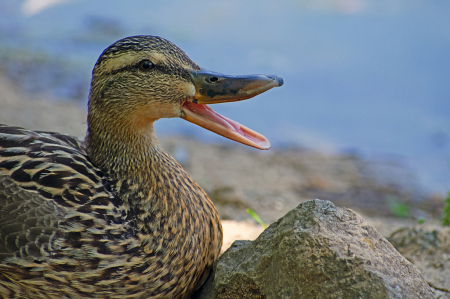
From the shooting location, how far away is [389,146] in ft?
25.0

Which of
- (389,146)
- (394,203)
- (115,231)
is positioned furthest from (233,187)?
(389,146)

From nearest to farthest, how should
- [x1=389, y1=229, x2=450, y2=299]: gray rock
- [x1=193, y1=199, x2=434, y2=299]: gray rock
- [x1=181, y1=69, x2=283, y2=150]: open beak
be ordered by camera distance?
[x1=193, y1=199, x2=434, y2=299]: gray rock → [x1=181, y1=69, x2=283, y2=150]: open beak → [x1=389, y1=229, x2=450, y2=299]: gray rock

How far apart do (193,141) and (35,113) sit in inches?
97.3

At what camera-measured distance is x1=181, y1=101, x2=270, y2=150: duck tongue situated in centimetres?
219

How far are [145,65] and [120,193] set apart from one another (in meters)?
0.68

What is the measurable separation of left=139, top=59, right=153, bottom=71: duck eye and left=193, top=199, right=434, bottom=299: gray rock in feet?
3.42

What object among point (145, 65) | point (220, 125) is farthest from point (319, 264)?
point (145, 65)

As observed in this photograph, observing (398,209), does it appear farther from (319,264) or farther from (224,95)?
(224,95)

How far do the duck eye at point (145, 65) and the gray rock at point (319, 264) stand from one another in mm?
1042

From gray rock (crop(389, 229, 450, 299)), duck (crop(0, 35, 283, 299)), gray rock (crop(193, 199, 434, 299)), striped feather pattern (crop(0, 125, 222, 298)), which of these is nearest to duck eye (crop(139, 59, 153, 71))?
duck (crop(0, 35, 283, 299))

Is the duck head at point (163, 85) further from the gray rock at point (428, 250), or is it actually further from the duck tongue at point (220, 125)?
the gray rock at point (428, 250)

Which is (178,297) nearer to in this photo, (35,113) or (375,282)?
(375,282)

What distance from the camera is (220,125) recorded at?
7.27ft

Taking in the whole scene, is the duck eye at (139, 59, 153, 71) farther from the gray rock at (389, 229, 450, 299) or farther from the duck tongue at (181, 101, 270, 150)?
the gray rock at (389, 229, 450, 299)
